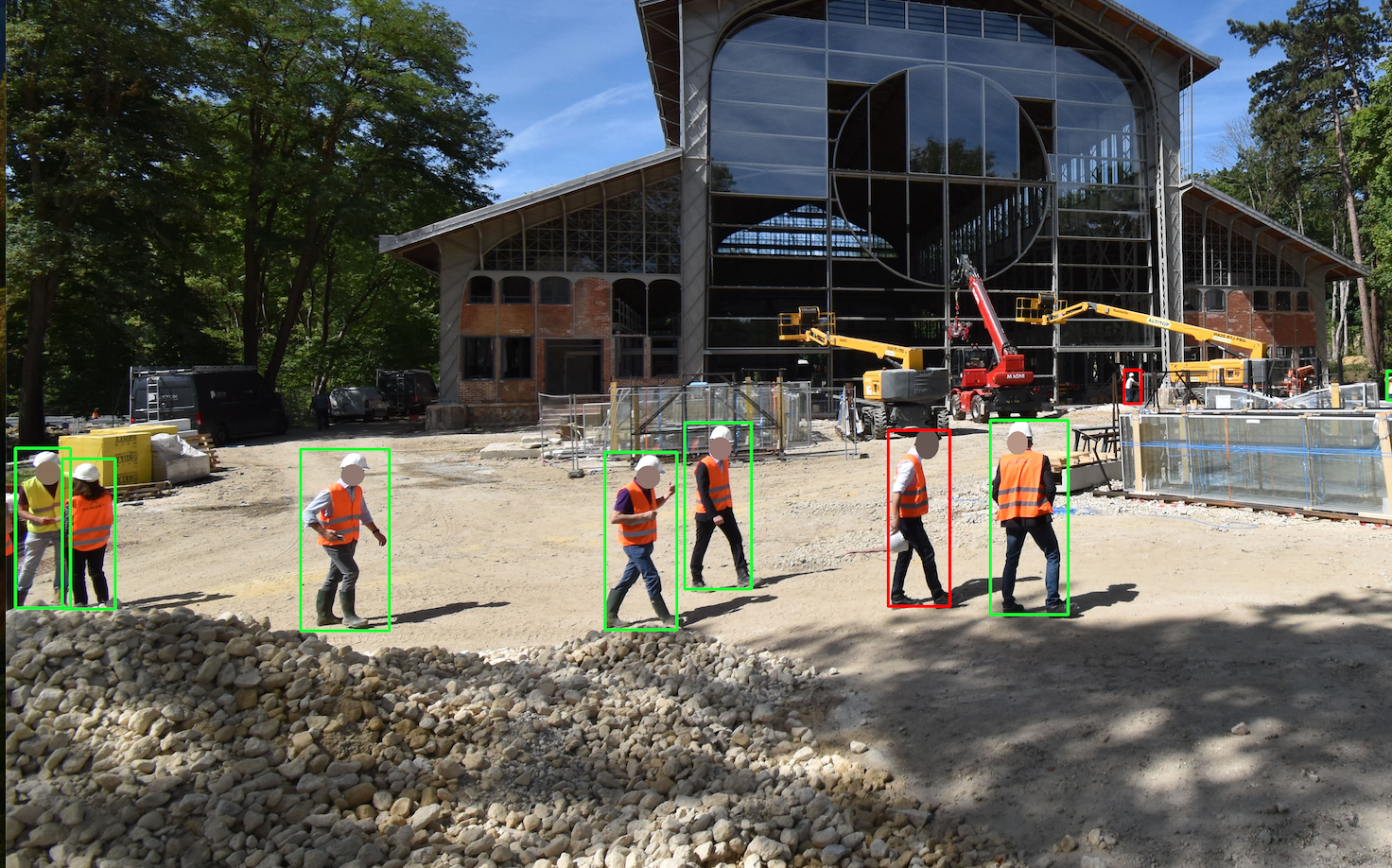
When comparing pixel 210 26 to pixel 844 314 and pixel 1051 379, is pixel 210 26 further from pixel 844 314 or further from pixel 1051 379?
pixel 1051 379

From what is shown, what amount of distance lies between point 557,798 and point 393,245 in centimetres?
2872

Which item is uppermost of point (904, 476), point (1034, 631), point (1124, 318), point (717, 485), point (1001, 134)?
point (1001, 134)

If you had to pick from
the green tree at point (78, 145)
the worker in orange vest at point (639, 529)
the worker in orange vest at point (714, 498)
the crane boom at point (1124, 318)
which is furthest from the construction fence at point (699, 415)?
the green tree at point (78, 145)

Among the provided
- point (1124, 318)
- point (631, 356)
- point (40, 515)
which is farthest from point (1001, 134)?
point (40, 515)

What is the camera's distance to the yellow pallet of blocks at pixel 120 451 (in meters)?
17.3

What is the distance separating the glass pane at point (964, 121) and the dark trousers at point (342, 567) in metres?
33.3

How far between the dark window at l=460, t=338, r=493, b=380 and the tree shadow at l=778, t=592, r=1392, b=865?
2696cm

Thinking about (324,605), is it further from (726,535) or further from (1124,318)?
(1124,318)

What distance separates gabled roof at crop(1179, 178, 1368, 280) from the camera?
37.2 metres

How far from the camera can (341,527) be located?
8.73 meters

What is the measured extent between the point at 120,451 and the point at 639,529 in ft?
48.4

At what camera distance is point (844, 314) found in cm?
3900

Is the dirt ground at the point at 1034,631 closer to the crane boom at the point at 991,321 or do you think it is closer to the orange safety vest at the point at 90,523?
the orange safety vest at the point at 90,523

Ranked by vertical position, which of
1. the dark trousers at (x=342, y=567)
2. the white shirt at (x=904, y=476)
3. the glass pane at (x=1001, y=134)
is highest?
the glass pane at (x=1001, y=134)
